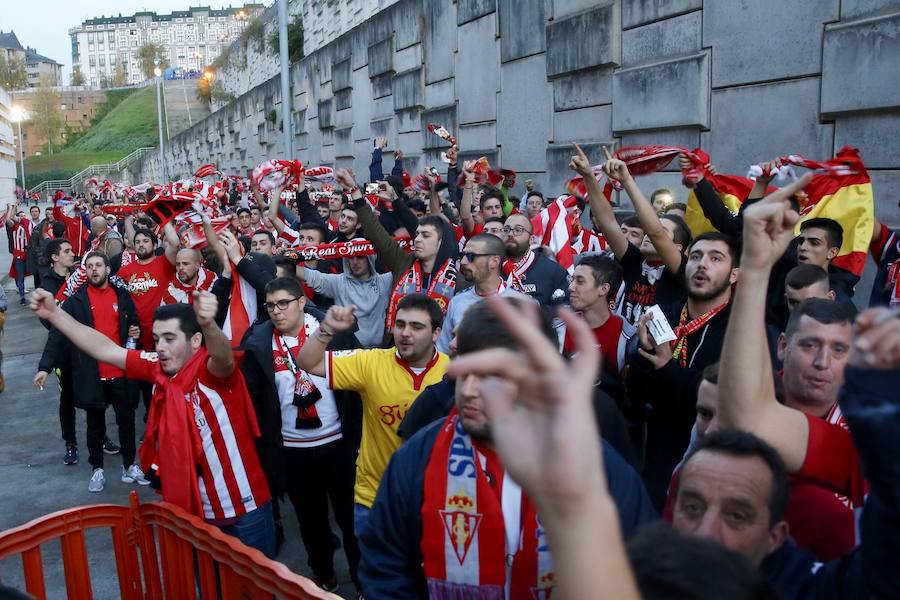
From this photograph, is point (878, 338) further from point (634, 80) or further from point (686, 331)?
point (634, 80)

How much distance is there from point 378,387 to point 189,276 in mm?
3270

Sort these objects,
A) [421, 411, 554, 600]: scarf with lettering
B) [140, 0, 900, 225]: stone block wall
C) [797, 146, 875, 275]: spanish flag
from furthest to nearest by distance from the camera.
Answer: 1. [140, 0, 900, 225]: stone block wall
2. [797, 146, 875, 275]: spanish flag
3. [421, 411, 554, 600]: scarf with lettering

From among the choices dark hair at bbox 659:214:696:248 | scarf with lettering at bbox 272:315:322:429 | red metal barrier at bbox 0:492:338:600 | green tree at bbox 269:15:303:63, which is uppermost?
green tree at bbox 269:15:303:63

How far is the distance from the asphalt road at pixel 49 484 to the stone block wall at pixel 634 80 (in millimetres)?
5059

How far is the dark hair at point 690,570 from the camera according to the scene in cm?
128

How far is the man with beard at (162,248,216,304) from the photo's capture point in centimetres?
644

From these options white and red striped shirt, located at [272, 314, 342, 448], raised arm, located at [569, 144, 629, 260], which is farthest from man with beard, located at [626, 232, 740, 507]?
white and red striped shirt, located at [272, 314, 342, 448]

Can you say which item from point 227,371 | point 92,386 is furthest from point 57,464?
point 227,371

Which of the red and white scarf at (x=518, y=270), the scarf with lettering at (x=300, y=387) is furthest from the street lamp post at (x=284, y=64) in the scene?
the scarf with lettering at (x=300, y=387)

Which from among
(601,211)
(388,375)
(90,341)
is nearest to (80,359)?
(90,341)

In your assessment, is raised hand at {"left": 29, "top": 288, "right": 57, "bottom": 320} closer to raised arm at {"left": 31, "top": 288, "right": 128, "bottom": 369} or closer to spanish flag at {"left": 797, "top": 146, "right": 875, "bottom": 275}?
raised arm at {"left": 31, "top": 288, "right": 128, "bottom": 369}

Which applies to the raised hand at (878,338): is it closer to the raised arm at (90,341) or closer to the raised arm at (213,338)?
the raised arm at (213,338)

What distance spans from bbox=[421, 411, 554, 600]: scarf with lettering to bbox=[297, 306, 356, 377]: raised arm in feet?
4.05

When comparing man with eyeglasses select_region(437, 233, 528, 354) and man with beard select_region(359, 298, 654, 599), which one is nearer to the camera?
man with beard select_region(359, 298, 654, 599)
